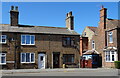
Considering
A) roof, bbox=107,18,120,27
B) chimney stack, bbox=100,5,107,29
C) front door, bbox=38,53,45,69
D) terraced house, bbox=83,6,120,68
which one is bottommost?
front door, bbox=38,53,45,69

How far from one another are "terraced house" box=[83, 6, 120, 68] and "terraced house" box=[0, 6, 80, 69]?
454cm

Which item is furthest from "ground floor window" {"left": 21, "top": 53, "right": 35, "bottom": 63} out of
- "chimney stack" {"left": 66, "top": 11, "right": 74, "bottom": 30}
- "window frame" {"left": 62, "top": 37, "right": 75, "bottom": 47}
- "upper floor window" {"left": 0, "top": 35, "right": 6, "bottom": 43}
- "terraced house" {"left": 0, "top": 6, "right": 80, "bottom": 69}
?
"chimney stack" {"left": 66, "top": 11, "right": 74, "bottom": 30}

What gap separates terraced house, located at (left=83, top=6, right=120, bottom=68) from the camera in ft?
113

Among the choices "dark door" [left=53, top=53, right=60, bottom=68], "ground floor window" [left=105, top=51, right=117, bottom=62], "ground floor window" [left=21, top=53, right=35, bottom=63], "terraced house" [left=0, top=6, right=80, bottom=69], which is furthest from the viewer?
"ground floor window" [left=105, top=51, right=117, bottom=62]

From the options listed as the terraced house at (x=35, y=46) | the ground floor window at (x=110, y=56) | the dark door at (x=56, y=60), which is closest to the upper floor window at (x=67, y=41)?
the terraced house at (x=35, y=46)

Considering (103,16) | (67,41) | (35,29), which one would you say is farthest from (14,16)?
(103,16)

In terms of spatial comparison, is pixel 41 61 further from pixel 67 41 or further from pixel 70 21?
pixel 70 21

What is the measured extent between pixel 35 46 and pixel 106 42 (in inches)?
507

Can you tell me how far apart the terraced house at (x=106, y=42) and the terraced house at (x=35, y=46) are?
4.54 m

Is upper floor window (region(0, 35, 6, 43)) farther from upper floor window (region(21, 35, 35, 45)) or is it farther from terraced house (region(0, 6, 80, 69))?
upper floor window (region(21, 35, 35, 45))

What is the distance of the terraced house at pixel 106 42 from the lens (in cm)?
→ 3435

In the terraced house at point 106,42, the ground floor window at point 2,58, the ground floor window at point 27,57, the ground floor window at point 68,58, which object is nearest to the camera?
the ground floor window at point 2,58

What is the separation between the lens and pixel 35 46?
1254 inches

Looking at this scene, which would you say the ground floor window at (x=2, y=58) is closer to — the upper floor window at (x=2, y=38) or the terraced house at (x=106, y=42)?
the upper floor window at (x=2, y=38)
